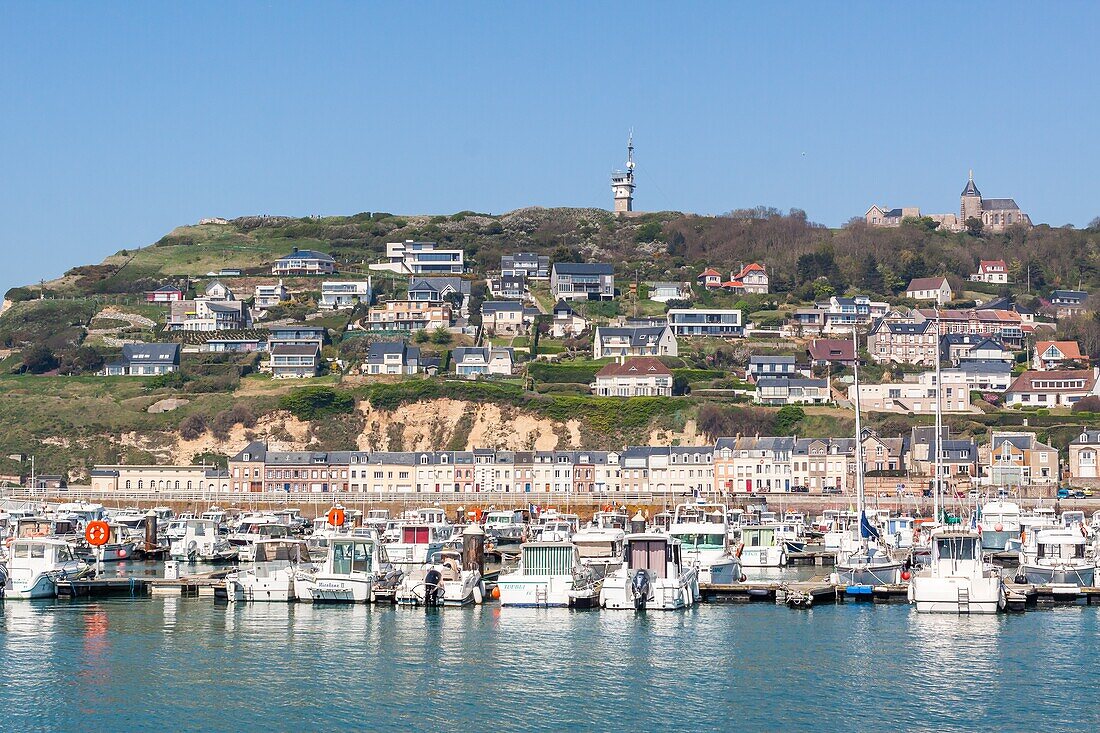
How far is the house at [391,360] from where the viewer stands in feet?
353

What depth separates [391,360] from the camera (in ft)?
353

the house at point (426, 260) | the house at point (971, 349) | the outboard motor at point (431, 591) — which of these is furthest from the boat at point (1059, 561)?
the house at point (426, 260)

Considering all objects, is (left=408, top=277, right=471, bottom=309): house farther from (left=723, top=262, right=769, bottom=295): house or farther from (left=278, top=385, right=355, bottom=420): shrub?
(left=278, top=385, right=355, bottom=420): shrub

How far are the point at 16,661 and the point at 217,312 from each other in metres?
89.4

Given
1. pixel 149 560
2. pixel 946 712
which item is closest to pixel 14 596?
pixel 149 560

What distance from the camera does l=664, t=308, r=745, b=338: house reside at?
121 meters

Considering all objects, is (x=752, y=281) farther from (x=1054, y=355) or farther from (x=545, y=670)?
(x=545, y=670)

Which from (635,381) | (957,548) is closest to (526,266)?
(635,381)

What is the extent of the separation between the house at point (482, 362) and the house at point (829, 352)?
75.3ft

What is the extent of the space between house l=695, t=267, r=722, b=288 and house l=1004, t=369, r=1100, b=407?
36.3 m

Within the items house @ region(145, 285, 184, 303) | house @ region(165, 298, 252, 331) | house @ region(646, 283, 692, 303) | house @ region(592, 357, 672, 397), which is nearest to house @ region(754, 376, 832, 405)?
house @ region(592, 357, 672, 397)

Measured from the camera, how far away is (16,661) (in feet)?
117

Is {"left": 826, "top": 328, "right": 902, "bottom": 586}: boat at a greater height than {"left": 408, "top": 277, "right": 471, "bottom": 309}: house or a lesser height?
lesser

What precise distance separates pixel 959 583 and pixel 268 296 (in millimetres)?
96816
